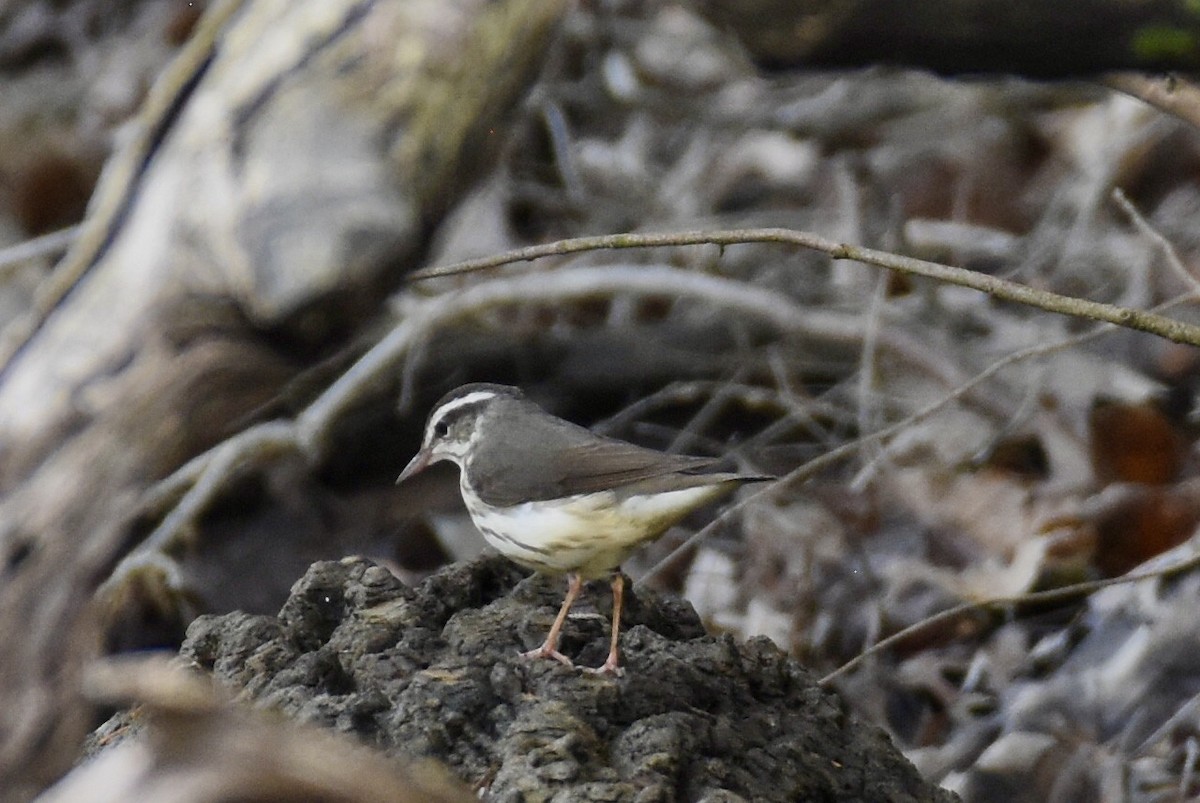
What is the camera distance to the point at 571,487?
3.96 meters

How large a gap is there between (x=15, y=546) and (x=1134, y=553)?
3.43m

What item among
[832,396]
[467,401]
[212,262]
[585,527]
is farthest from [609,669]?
[832,396]

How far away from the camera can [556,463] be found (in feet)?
13.2

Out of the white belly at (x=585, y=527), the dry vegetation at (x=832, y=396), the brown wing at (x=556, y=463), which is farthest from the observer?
the dry vegetation at (x=832, y=396)

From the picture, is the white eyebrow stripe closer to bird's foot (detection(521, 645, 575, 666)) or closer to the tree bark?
the tree bark

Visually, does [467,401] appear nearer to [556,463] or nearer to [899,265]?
[556,463]

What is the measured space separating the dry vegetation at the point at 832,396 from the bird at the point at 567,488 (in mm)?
525

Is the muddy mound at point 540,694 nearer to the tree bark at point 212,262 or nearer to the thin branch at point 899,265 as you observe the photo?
the thin branch at point 899,265

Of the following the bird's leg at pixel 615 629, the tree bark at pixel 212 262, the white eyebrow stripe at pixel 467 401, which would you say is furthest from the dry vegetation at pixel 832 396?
the bird's leg at pixel 615 629

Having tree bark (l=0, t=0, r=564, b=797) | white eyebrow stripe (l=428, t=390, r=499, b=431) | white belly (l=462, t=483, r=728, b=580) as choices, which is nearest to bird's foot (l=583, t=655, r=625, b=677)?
white belly (l=462, t=483, r=728, b=580)

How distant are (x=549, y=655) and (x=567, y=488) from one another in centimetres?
80

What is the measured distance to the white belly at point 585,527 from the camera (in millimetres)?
3670

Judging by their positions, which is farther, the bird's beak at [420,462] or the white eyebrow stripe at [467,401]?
the bird's beak at [420,462]

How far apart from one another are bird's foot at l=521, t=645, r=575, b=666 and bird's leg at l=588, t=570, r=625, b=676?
0.19ft
